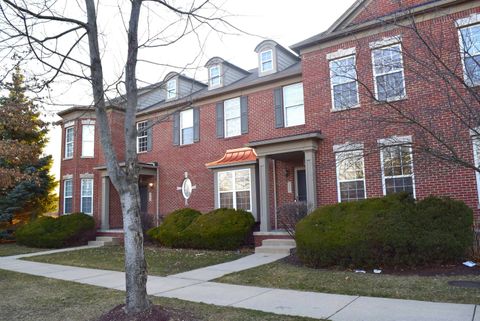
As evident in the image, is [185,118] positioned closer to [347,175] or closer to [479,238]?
[347,175]

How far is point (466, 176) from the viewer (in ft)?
35.6

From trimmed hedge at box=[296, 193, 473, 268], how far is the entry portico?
123 inches

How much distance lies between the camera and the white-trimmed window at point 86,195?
67.8 feet

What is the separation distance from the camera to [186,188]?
18328 mm

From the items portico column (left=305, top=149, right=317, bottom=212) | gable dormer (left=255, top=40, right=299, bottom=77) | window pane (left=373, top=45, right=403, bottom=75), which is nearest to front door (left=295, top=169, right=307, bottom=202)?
portico column (left=305, top=149, right=317, bottom=212)

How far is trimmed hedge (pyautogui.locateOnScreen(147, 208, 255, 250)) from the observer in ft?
43.9

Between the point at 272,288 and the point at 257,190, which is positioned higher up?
the point at 257,190

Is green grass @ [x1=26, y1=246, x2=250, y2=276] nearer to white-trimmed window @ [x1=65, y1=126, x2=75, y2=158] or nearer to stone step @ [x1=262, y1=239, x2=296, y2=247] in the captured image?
stone step @ [x1=262, y1=239, x2=296, y2=247]

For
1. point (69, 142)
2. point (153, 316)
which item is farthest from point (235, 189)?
point (69, 142)

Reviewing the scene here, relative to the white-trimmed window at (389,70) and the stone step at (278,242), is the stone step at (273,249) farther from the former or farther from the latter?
the white-trimmed window at (389,70)

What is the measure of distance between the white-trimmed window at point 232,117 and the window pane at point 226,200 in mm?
2642

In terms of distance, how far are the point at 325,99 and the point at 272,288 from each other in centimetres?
788

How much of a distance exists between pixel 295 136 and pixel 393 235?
5.30 m

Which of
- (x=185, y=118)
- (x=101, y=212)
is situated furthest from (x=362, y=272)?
(x=101, y=212)
